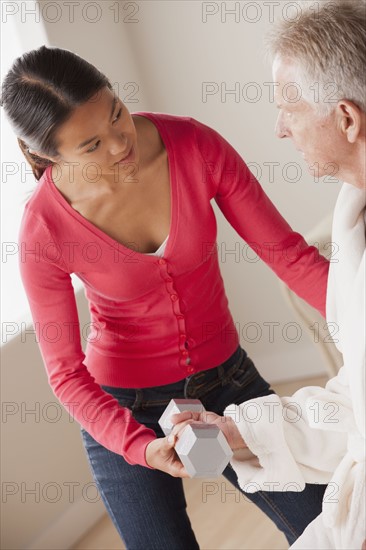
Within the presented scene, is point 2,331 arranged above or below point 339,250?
below

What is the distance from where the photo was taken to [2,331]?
8.78 feet

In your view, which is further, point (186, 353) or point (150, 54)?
point (150, 54)

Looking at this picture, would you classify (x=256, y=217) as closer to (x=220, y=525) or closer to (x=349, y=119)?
(x=349, y=119)

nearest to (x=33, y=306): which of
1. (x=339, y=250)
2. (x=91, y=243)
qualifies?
(x=91, y=243)

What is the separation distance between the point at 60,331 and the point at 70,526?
122 centimetres

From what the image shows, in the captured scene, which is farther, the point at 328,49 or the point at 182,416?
the point at 182,416

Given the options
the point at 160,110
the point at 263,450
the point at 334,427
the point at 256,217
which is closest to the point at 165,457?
the point at 263,450

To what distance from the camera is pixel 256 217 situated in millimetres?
1942

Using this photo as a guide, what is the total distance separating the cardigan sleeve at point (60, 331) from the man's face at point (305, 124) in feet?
2.19

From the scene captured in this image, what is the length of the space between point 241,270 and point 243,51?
0.83 m

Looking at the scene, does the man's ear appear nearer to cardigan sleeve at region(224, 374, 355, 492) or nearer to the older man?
the older man

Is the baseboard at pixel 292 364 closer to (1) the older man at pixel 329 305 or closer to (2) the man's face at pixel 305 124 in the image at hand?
(1) the older man at pixel 329 305

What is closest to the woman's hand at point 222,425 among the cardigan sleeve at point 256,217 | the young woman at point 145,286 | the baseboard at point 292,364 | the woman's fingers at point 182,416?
the woman's fingers at point 182,416

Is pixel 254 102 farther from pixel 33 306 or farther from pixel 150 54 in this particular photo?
pixel 33 306
